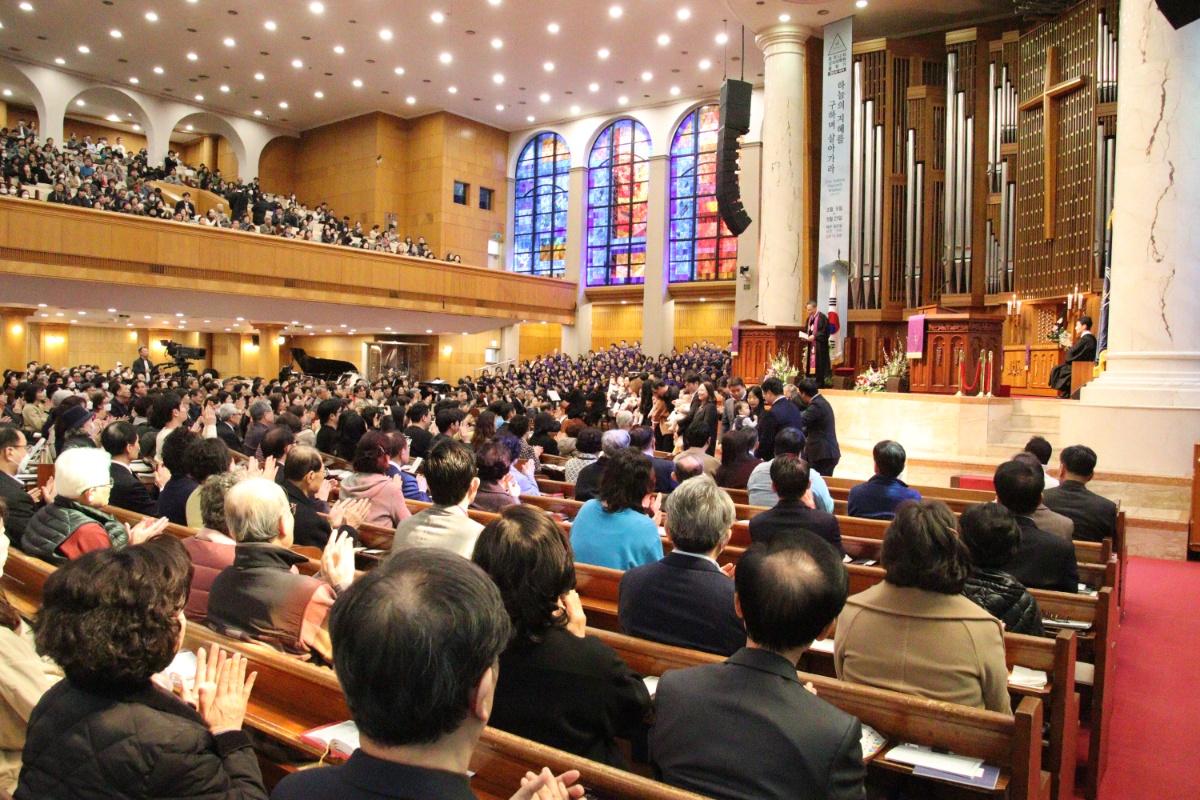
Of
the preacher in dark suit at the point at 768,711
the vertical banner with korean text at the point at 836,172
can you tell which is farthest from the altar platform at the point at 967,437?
the preacher in dark suit at the point at 768,711

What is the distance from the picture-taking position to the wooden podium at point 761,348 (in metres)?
12.1

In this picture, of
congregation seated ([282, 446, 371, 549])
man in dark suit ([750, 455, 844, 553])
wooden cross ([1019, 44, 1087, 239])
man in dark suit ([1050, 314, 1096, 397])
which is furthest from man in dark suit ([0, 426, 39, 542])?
wooden cross ([1019, 44, 1087, 239])

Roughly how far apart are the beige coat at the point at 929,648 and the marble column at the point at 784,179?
36.2 ft

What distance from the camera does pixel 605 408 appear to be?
9.61 meters

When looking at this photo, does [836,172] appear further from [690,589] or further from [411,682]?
[411,682]

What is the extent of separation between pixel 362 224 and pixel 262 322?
491 cm

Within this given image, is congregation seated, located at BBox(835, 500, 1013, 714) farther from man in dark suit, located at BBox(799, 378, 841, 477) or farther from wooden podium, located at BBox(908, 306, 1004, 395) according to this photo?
wooden podium, located at BBox(908, 306, 1004, 395)

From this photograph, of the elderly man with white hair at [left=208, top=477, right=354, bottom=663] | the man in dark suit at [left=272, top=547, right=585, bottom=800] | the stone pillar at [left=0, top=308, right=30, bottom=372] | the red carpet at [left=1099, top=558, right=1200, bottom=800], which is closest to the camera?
the man in dark suit at [left=272, top=547, right=585, bottom=800]

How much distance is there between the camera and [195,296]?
1562 cm

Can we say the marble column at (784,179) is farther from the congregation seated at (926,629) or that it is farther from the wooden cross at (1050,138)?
the congregation seated at (926,629)

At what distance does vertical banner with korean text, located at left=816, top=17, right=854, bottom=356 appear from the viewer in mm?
13141

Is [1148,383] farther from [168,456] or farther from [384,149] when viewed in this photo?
[384,149]

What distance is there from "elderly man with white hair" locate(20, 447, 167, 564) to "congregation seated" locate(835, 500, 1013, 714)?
2.64 m

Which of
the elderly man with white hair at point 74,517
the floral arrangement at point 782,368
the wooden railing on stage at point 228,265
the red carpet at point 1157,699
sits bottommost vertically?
the red carpet at point 1157,699
